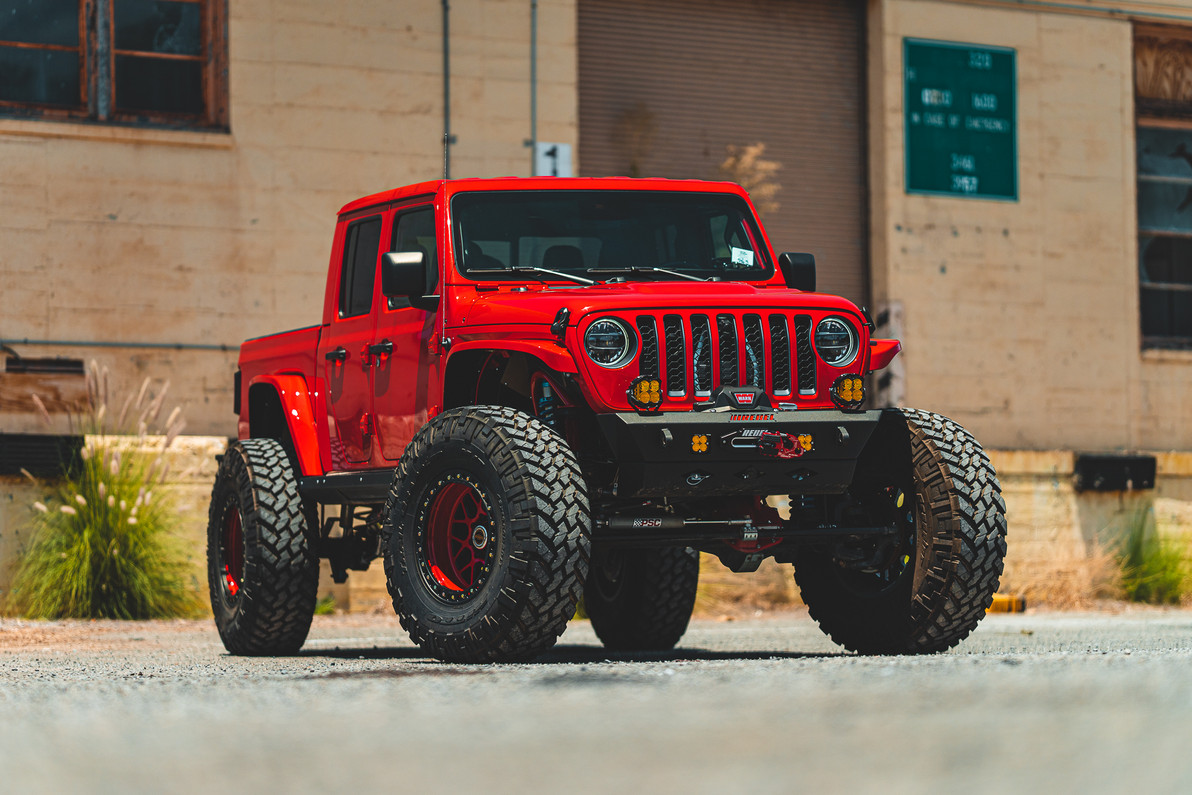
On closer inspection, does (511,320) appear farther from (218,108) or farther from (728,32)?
(728,32)

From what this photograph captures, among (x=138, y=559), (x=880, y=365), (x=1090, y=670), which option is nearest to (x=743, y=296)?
(x=880, y=365)

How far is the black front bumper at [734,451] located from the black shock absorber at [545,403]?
0.40 metres

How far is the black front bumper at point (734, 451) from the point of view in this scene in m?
6.92

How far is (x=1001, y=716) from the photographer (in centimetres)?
475

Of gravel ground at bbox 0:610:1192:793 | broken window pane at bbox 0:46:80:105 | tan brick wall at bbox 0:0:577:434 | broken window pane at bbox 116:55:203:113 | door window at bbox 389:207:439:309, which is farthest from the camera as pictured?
broken window pane at bbox 116:55:203:113

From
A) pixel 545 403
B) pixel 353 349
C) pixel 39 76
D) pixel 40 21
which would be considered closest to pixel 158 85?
pixel 39 76

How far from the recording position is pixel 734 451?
704 cm

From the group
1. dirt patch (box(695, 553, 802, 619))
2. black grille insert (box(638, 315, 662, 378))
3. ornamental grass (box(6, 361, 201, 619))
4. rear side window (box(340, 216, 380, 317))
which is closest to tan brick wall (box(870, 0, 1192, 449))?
dirt patch (box(695, 553, 802, 619))

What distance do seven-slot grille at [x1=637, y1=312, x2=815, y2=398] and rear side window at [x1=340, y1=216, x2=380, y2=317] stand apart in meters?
2.16

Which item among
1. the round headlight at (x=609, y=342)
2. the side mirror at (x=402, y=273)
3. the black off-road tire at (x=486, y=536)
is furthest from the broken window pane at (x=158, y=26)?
the round headlight at (x=609, y=342)

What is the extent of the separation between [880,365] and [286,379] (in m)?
3.50

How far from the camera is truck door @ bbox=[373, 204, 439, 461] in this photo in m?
7.99

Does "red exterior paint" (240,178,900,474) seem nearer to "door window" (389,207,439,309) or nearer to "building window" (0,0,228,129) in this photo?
"door window" (389,207,439,309)

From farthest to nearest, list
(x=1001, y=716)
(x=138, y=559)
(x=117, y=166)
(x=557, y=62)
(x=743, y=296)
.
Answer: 1. (x=557, y=62)
2. (x=117, y=166)
3. (x=138, y=559)
4. (x=743, y=296)
5. (x=1001, y=716)
